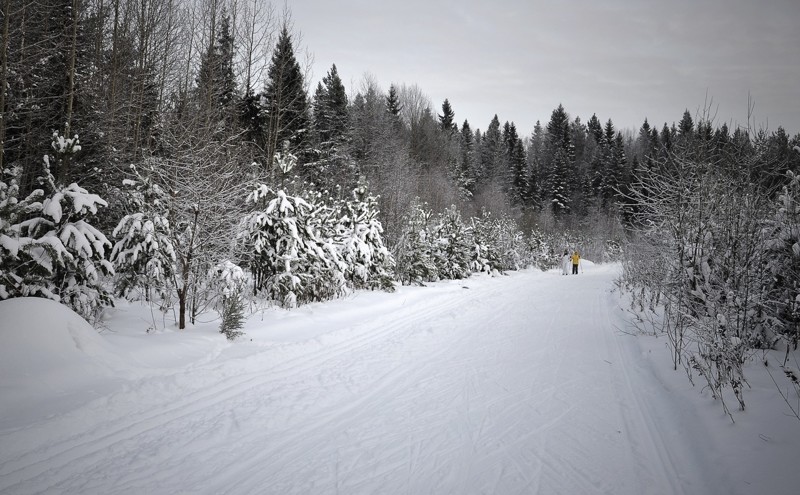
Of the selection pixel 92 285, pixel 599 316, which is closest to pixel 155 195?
pixel 92 285

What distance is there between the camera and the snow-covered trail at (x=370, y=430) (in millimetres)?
3031

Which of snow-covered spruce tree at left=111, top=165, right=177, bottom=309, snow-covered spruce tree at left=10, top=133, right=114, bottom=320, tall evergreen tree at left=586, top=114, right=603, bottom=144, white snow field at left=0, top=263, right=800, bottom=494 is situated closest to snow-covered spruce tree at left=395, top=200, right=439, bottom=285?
white snow field at left=0, top=263, right=800, bottom=494

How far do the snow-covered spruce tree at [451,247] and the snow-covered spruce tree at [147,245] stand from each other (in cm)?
1300

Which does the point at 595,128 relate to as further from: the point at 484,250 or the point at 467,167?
the point at 484,250

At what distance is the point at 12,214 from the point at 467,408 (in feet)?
22.5

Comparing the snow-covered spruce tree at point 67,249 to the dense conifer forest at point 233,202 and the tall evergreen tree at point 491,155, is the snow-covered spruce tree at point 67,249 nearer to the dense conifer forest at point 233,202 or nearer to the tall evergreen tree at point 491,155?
the dense conifer forest at point 233,202

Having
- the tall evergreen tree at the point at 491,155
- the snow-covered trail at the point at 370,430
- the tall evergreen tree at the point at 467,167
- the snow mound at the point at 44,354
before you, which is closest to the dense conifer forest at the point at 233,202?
the snow mound at the point at 44,354

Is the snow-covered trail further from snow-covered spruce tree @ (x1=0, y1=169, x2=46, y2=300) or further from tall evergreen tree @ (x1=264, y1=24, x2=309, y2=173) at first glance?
tall evergreen tree @ (x1=264, y1=24, x2=309, y2=173)

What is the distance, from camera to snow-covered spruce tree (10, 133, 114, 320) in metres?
5.09

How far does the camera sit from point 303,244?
9.62 metres

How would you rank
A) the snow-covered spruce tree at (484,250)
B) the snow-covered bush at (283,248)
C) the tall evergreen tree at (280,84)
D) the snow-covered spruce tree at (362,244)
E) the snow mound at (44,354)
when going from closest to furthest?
the snow mound at (44,354) < the snow-covered bush at (283,248) < the snow-covered spruce tree at (362,244) < the tall evergreen tree at (280,84) < the snow-covered spruce tree at (484,250)

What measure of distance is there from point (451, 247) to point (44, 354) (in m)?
16.7

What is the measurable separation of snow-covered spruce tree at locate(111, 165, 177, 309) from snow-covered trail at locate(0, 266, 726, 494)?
8.20ft

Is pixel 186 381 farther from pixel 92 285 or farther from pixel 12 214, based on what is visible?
pixel 12 214
